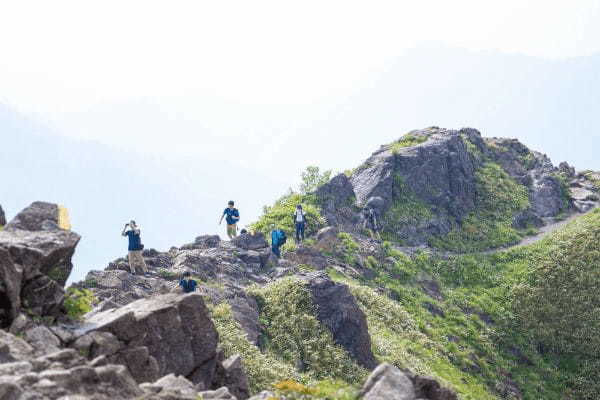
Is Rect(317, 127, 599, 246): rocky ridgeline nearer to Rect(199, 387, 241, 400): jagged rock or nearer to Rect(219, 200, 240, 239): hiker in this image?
Rect(219, 200, 240, 239): hiker

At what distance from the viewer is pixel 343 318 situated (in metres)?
33.5

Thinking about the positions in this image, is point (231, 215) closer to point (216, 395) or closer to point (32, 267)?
point (32, 267)

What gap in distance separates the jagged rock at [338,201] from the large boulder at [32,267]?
132 feet

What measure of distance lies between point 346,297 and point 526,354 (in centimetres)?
1874

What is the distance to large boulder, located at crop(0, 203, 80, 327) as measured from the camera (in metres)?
17.4

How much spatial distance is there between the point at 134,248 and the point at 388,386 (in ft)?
74.6

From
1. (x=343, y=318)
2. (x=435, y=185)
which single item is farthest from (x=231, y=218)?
(x=435, y=185)

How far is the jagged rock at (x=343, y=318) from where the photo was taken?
3262 cm

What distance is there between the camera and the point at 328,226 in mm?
56688

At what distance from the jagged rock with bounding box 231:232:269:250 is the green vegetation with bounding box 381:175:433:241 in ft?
59.2

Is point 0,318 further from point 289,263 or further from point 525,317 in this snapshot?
point 525,317

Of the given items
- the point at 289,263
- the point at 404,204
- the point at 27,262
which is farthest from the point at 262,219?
the point at 27,262

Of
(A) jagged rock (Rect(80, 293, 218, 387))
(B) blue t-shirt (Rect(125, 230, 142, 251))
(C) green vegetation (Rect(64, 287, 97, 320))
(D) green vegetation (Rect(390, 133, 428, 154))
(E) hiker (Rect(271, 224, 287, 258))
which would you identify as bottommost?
(A) jagged rock (Rect(80, 293, 218, 387))

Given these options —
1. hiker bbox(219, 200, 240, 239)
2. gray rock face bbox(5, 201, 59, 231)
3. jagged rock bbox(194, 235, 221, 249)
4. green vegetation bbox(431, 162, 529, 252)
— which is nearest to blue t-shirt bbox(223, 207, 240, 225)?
hiker bbox(219, 200, 240, 239)
